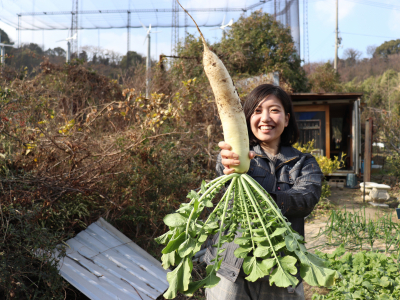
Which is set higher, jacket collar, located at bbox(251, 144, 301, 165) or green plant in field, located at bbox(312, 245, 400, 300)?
jacket collar, located at bbox(251, 144, 301, 165)

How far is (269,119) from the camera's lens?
1680mm

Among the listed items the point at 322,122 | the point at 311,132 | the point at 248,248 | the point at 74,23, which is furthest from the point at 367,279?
the point at 74,23

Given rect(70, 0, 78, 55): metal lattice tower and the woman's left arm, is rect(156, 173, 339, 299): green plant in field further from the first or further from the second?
rect(70, 0, 78, 55): metal lattice tower

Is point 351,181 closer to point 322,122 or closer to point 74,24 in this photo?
point 322,122

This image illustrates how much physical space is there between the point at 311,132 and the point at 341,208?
12.9 feet

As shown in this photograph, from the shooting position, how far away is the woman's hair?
1.73 metres

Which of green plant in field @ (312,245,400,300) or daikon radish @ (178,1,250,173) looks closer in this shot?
daikon radish @ (178,1,250,173)

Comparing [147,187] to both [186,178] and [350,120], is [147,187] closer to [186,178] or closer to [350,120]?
[186,178]

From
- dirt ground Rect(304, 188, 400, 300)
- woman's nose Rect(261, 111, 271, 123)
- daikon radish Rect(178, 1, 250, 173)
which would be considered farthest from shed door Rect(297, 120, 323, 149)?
daikon radish Rect(178, 1, 250, 173)

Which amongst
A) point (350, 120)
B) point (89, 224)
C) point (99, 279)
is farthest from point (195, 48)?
point (99, 279)

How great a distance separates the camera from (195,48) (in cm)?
1045

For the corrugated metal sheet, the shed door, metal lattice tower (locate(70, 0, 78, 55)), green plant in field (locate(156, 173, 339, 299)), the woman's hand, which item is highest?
metal lattice tower (locate(70, 0, 78, 55))

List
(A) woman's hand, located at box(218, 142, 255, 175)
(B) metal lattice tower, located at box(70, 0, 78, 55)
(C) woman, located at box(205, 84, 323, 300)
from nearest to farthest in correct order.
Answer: (A) woman's hand, located at box(218, 142, 255, 175) → (C) woman, located at box(205, 84, 323, 300) → (B) metal lattice tower, located at box(70, 0, 78, 55)

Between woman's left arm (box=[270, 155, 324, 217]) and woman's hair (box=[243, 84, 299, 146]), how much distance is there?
23cm
